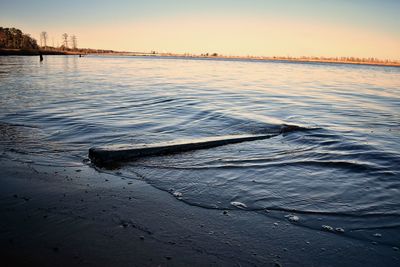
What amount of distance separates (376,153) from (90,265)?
7.03m

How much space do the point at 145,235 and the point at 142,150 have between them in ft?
9.75

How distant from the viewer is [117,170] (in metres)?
5.47

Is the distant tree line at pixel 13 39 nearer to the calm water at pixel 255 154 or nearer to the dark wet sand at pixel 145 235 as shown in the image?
the calm water at pixel 255 154

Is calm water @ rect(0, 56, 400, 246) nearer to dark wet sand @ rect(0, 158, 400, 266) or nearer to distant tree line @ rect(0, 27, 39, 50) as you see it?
dark wet sand @ rect(0, 158, 400, 266)

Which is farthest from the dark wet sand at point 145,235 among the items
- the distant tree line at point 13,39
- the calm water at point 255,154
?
the distant tree line at point 13,39

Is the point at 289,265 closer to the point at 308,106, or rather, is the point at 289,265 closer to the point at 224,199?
the point at 224,199

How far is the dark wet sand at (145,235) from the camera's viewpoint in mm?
2994

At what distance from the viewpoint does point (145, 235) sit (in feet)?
11.1

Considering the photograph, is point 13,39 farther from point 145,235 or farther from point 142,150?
point 145,235

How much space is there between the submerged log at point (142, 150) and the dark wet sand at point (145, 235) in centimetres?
129

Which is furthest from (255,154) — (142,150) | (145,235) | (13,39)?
(13,39)

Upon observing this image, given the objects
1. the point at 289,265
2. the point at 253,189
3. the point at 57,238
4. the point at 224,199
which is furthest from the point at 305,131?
the point at 57,238

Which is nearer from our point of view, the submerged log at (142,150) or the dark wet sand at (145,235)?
the dark wet sand at (145,235)

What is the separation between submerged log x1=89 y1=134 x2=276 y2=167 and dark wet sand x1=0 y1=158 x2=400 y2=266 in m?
1.29
